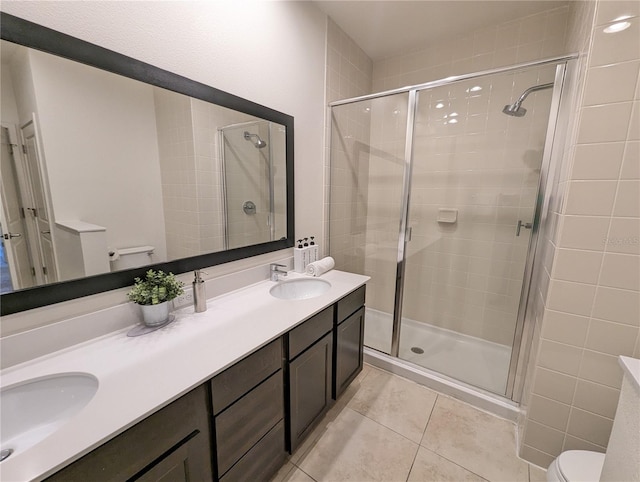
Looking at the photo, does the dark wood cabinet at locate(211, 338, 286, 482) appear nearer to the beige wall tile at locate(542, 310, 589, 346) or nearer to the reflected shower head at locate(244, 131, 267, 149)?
the reflected shower head at locate(244, 131, 267, 149)

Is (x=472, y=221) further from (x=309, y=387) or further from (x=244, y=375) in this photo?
(x=244, y=375)

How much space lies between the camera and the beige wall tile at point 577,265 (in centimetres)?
113

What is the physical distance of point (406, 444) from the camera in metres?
1.50

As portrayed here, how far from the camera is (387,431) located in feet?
5.20

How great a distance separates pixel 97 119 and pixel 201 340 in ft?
2.96

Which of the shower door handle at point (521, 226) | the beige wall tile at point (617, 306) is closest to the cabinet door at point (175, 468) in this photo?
the beige wall tile at point (617, 306)

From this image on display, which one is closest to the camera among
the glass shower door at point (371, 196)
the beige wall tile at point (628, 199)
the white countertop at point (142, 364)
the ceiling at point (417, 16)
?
the white countertop at point (142, 364)

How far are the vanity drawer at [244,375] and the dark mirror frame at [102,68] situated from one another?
0.56m

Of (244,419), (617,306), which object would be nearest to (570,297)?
→ (617,306)

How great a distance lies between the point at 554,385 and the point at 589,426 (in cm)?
20

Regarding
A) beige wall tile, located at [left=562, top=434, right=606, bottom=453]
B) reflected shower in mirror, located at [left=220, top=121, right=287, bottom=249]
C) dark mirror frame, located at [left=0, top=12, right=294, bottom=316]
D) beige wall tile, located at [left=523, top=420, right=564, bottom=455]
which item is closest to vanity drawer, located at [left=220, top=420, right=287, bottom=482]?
dark mirror frame, located at [left=0, top=12, right=294, bottom=316]

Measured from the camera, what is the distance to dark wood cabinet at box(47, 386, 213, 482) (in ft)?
2.06

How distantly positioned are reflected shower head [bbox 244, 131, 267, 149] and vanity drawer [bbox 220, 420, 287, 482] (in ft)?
4.78

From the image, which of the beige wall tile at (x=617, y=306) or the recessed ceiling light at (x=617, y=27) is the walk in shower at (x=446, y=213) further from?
the recessed ceiling light at (x=617, y=27)
